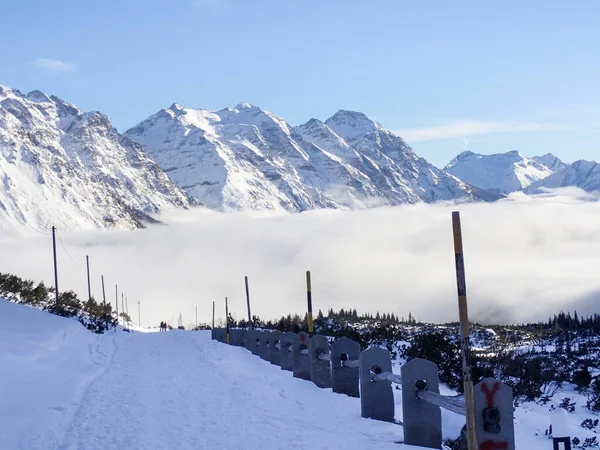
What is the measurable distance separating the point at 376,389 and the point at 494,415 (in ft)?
13.1

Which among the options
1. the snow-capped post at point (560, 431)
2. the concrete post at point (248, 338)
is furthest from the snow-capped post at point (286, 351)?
the snow-capped post at point (560, 431)

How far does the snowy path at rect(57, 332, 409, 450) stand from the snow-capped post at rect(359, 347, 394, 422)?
295mm

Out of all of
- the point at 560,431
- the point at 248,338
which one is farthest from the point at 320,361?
the point at 248,338

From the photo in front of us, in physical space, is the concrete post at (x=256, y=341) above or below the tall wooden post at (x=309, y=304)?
below

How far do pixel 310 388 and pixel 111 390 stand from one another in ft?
13.1

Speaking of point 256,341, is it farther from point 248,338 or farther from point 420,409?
point 420,409

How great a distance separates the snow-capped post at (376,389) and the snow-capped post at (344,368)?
2103mm

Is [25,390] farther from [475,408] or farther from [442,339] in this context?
[442,339]


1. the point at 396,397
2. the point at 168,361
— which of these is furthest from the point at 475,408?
the point at 168,361

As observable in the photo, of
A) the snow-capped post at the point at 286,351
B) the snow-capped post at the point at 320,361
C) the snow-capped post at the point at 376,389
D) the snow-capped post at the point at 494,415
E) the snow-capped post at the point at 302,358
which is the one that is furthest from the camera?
the snow-capped post at the point at 286,351

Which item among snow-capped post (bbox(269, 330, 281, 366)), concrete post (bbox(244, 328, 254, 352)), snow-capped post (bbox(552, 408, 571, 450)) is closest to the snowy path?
snow-capped post (bbox(552, 408, 571, 450))

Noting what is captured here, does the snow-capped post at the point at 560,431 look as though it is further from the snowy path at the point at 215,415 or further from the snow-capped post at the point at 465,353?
the snowy path at the point at 215,415

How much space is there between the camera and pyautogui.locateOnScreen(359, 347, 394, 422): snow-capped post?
11367 mm

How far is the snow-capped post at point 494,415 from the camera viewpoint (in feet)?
24.6
